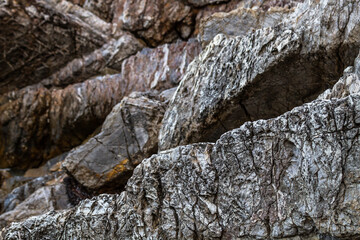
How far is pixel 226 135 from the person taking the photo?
6023mm

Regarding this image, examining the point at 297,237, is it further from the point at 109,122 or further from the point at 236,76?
the point at 109,122

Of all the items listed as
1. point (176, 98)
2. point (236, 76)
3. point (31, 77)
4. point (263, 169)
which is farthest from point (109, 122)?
point (31, 77)

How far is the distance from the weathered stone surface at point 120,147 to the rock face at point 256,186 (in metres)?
5.03

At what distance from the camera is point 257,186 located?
560 centimetres

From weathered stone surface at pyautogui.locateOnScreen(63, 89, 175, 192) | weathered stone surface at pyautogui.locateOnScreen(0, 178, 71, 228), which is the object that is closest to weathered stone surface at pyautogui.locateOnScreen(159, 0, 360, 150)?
weathered stone surface at pyautogui.locateOnScreen(63, 89, 175, 192)

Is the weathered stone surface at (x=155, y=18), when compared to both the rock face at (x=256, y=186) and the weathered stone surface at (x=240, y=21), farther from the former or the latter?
the rock face at (x=256, y=186)

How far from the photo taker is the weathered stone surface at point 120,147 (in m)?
12.2

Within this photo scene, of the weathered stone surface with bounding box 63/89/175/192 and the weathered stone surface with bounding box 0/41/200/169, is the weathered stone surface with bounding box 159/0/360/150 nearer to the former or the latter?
the weathered stone surface with bounding box 63/89/175/192

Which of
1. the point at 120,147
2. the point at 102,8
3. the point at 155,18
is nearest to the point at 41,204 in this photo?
the point at 120,147

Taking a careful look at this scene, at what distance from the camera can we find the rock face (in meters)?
5.01

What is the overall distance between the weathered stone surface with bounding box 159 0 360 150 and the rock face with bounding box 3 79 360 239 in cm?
252

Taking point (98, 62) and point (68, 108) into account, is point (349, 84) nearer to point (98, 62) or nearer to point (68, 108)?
point (68, 108)

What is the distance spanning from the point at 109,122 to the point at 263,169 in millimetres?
8119

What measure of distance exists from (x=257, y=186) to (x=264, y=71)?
3158 millimetres
